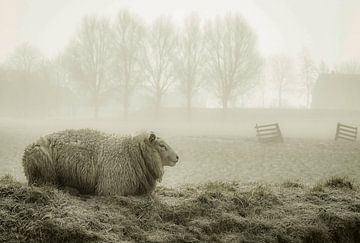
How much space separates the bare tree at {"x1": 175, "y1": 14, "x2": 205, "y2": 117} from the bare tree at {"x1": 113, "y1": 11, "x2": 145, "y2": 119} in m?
5.82

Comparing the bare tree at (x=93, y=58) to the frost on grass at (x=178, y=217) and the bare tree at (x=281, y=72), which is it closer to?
the frost on grass at (x=178, y=217)

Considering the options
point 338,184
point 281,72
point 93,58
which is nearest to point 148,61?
point 93,58

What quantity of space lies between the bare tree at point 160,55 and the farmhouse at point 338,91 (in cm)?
4519

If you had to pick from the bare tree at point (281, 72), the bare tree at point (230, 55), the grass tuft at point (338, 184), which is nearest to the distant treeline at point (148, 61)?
the bare tree at point (230, 55)

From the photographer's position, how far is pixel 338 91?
83625mm

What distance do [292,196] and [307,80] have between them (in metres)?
79.8

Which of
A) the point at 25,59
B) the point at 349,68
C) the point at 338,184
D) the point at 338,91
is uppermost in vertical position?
the point at 349,68

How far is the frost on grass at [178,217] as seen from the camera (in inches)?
223

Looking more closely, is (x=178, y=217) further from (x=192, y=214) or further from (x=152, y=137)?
(x=152, y=137)

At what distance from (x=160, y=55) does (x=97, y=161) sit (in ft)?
152

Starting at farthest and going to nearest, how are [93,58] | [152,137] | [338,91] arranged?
[338,91]
[93,58]
[152,137]

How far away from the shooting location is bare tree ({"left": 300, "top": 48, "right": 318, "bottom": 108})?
83.3 metres

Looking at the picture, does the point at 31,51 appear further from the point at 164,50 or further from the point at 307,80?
the point at 307,80

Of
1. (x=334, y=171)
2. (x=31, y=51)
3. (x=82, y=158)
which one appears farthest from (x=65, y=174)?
(x=31, y=51)
